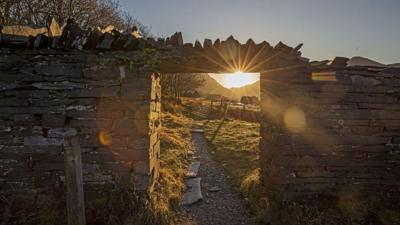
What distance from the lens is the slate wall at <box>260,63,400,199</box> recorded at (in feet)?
14.2

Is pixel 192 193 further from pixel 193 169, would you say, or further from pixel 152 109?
pixel 152 109

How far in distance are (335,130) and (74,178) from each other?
397 centimetres

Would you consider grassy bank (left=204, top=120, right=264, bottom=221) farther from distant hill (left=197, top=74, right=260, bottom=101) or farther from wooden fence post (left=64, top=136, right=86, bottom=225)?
distant hill (left=197, top=74, right=260, bottom=101)

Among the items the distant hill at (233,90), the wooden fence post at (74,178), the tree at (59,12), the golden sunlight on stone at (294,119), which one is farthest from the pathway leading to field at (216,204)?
the distant hill at (233,90)

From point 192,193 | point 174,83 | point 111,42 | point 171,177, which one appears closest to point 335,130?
point 192,193

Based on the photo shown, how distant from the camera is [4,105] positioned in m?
3.98

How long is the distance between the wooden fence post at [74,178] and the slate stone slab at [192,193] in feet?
8.31

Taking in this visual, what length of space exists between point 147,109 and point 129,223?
166cm

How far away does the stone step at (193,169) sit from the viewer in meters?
6.71

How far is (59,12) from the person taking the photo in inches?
438

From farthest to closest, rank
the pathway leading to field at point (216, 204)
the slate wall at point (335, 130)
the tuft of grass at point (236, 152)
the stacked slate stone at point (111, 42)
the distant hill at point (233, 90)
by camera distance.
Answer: the distant hill at point (233, 90), the tuft of grass at point (236, 152), the pathway leading to field at point (216, 204), the slate wall at point (335, 130), the stacked slate stone at point (111, 42)

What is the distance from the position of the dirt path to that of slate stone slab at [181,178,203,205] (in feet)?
0.33

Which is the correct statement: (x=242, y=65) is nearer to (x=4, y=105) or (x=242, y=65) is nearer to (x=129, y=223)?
(x=129, y=223)

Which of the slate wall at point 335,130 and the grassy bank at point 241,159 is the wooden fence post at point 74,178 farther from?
the slate wall at point 335,130
